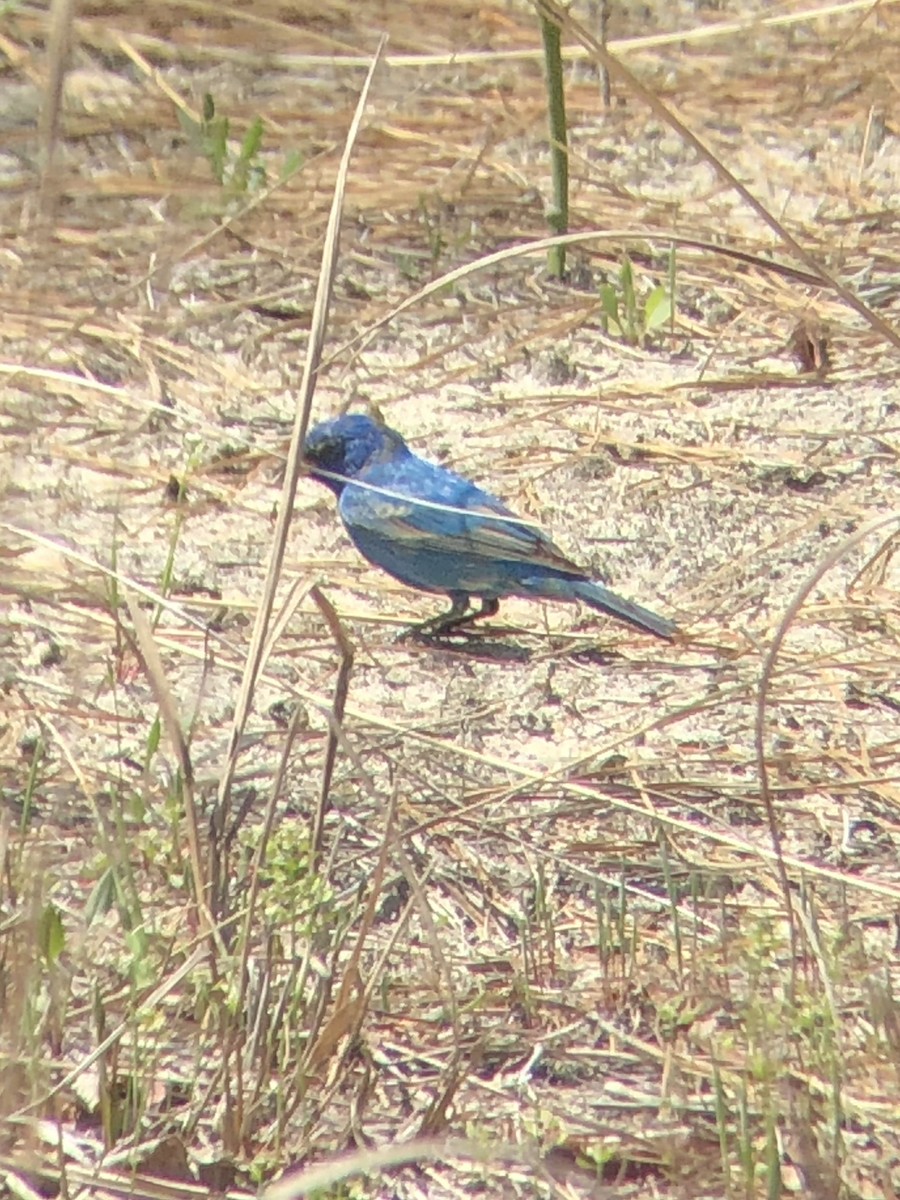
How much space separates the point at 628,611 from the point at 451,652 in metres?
0.37

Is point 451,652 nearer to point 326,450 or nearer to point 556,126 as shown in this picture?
point 326,450

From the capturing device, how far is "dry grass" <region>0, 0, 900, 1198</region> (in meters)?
2.44

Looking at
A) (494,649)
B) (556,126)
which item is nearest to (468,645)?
(494,649)

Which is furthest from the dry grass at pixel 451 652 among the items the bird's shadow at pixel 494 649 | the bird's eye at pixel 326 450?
the bird's eye at pixel 326 450

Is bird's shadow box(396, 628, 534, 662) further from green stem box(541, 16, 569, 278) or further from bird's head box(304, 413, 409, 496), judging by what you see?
green stem box(541, 16, 569, 278)

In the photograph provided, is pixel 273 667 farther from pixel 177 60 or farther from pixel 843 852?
pixel 177 60

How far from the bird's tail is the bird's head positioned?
67 cm

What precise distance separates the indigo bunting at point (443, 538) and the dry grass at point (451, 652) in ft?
0.36

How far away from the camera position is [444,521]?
432 cm

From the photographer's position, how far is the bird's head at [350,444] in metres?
4.49

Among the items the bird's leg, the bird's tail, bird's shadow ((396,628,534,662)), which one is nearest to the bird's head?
the bird's leg

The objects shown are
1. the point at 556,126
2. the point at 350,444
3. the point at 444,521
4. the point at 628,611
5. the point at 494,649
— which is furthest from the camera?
the point at 556,126

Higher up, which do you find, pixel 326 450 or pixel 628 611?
pixel 326 450

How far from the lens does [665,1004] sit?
2.73m
